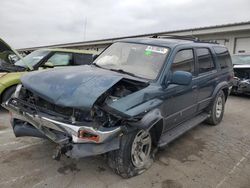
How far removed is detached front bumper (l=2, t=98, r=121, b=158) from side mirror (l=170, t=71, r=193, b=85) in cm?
127

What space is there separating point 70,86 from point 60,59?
192 inches

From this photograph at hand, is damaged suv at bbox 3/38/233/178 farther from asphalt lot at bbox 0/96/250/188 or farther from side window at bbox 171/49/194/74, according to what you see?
asphalt lot at bbox 0/96/250/188

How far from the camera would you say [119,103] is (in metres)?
3.02

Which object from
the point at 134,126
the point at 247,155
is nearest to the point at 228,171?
the point at 247,155

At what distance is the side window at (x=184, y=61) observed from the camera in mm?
4130

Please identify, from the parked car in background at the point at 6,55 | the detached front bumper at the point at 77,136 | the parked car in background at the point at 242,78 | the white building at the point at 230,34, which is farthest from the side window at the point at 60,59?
the white building at the point at 230,34

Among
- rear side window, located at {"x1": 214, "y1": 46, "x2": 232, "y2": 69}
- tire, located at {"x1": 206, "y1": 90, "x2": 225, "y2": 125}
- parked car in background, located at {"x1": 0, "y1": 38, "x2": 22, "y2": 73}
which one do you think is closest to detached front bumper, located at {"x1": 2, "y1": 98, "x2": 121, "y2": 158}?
tire, located at {"x1": 206, "y1": 90, "x2": 225, "y2": 125}

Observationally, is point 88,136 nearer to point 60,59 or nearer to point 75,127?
point 75,127

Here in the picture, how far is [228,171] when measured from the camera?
3742 millimetres

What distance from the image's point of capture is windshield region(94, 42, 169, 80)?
391 centimetres

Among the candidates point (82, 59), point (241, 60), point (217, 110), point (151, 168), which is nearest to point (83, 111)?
point (151, 168)

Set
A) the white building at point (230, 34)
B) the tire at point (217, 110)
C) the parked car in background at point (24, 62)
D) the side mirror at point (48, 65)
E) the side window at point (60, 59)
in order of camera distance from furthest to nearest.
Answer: the white building at point (230, 34) → the side window at point (60, 59) → the side mirror at point (48, 65) → the parked car in background at point (24, 62) → the tire at point (217, 110)

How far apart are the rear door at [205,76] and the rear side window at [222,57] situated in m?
0.36

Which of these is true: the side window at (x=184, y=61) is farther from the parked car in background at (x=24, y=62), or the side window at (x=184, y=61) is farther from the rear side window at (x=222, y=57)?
the parked car in background at (x=24, y=62)
